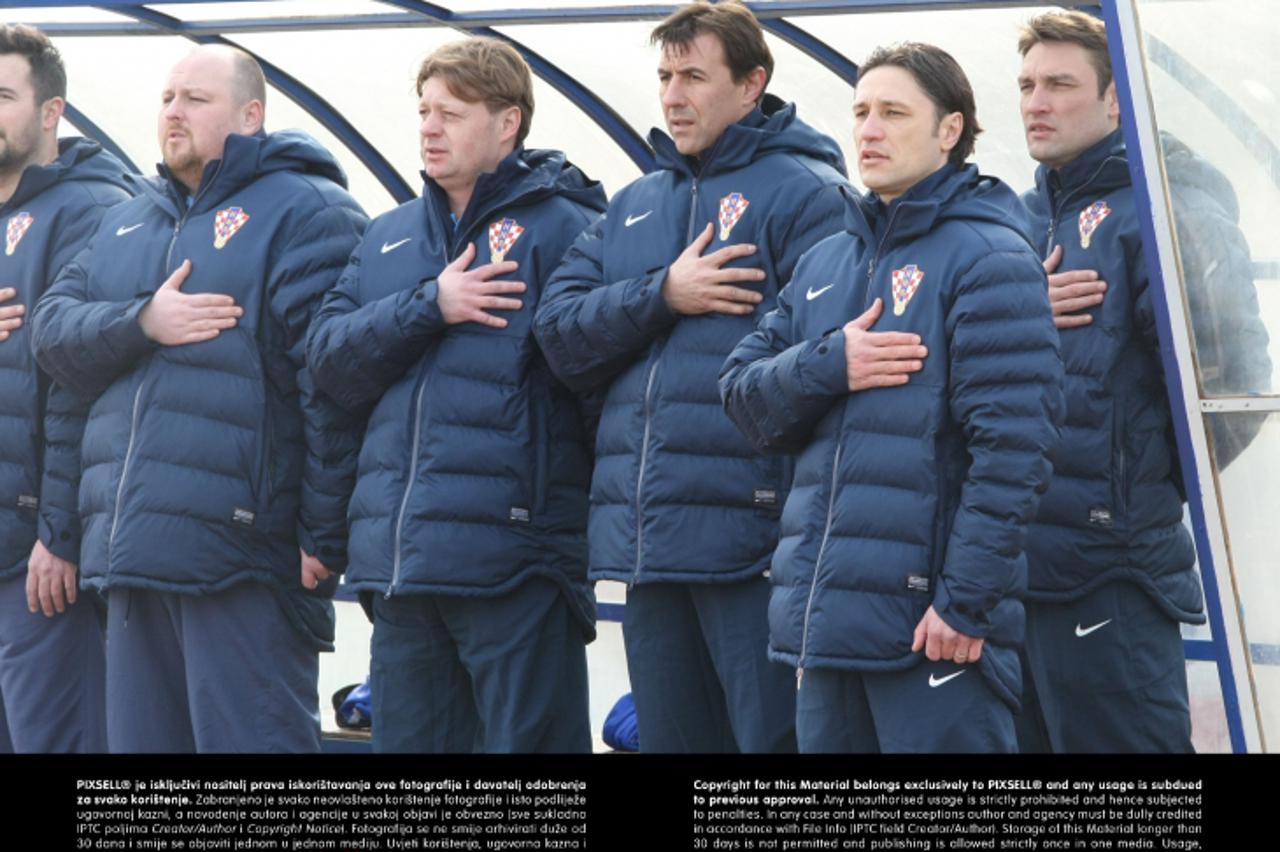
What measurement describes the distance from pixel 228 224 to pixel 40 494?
1.09 metres

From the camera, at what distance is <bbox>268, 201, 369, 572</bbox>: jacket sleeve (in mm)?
5762

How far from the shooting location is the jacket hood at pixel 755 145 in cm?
537

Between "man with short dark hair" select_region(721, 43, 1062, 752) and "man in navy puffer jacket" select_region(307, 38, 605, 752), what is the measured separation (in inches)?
34.0

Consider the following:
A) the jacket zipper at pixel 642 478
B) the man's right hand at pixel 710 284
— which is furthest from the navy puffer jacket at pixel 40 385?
the man's right hand at pixel 710 284

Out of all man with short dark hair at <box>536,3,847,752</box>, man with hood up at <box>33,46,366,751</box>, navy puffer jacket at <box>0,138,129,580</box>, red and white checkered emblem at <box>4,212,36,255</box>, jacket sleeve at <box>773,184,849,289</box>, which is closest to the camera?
man with short dark hair at <box>536,3,847,752</box>

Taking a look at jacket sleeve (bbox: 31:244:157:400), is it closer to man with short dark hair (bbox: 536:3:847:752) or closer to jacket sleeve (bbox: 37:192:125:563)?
jacket sleeve (bbox: 37:192:125:563)

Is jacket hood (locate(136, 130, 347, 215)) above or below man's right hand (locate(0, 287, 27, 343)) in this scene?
above

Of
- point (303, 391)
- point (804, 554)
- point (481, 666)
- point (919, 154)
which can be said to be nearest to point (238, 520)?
point (303, 391)

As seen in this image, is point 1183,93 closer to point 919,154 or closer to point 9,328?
point 919,154

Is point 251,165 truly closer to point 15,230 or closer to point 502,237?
point 502,237

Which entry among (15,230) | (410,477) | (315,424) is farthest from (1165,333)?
(15,230)

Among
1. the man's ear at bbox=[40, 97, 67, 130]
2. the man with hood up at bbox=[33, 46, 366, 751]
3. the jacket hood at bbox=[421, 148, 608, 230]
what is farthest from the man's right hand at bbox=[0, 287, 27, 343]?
the jacket hood at bbox=[421, 148, 608, 230]

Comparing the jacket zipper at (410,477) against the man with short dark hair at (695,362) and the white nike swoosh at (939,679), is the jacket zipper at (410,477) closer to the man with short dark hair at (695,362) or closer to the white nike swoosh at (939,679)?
the man with short dark hair at (695,362)

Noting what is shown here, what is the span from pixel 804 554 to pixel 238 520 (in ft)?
6.04
